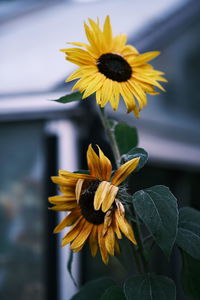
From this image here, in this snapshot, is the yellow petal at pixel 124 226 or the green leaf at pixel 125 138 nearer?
the yellow petal at pixel 124 226

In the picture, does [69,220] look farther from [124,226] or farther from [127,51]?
[127,51]

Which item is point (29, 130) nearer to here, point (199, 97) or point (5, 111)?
point (5, 111)

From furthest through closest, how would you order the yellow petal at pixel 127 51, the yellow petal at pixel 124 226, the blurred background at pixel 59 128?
the blurred background at pixel 59 128
the yellow petal at pixel 127 51
the yellow petal at pixel 124 226

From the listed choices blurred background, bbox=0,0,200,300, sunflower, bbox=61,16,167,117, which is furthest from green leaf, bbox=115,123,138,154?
blurred background, bbox=0,0,200,300

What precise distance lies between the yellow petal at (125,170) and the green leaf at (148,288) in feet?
0.28

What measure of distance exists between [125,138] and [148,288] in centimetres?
16

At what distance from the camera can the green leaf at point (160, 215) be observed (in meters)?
0.42

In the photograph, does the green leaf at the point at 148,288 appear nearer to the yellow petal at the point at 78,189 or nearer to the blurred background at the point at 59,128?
the yellow petal at the point at 78,189

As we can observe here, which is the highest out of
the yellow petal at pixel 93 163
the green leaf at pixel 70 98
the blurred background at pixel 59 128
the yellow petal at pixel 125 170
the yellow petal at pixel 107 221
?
the blurred background at pixel 59 128

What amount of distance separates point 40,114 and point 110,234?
1338mm

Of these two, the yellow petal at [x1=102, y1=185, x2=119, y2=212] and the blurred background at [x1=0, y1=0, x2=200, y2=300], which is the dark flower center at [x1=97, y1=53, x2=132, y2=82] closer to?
the yellow petal at [x1=102, y1=185, x2=119, y2=212]

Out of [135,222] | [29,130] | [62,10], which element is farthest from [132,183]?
[135,222]

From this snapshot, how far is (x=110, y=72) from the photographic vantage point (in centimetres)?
50

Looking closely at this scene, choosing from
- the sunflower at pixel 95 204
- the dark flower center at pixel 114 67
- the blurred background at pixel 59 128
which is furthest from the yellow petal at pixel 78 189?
the blurred background at pixel 59 128
